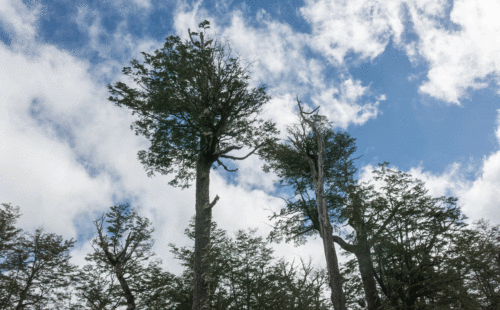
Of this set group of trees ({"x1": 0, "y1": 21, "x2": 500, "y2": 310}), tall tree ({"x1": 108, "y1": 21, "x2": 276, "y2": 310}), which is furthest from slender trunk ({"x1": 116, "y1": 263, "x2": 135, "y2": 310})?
tall tree ({"x1": 108, "y1": 21, "x2": 276, "y2": 310})

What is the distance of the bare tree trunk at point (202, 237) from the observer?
24.7 feet

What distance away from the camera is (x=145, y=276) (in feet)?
52.7

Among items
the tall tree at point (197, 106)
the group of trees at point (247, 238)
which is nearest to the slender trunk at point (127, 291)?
the group of trees at point (247, 238)

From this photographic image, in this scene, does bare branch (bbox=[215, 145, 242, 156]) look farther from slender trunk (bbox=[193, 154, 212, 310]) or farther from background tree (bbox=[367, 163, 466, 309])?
background tree (bbox=[367, 163, 466, 309])

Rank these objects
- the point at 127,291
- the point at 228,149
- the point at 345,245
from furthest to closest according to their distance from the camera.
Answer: the point at 127,291 → the point at 345,245 → the point at 228,149

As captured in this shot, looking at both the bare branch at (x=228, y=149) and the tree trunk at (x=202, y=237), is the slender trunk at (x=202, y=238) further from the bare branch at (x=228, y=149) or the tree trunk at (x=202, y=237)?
the bare branch at (x=228, y=149)

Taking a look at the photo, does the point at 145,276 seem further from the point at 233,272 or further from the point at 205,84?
the point at 205,84

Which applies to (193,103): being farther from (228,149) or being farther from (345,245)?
(345,245)

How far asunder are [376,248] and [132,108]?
36.9 feet

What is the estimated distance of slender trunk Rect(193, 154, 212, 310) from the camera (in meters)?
7.52

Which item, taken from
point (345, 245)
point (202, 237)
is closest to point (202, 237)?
point (202, 237)

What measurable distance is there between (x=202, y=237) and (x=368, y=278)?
811 cm

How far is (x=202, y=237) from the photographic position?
27.1 ft

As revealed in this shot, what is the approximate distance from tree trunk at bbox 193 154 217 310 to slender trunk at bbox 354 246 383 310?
7369 millimetres
